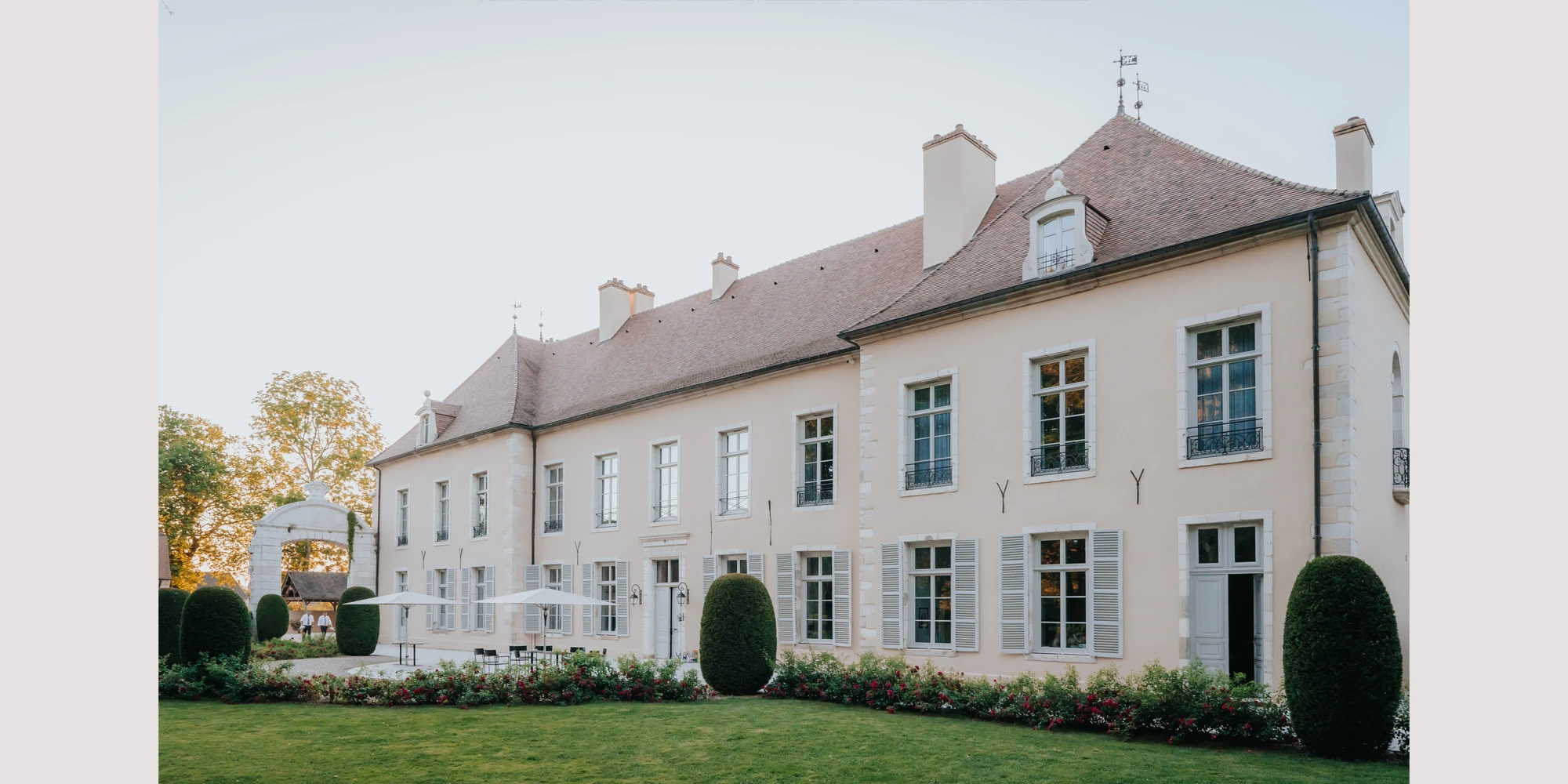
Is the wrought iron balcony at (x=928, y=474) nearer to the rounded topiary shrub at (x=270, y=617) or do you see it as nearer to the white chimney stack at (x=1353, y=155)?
the white chimney stack at (x=1353, y=155)

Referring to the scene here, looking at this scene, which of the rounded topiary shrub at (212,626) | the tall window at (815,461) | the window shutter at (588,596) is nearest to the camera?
the rounded topiary shrub at (212,626)

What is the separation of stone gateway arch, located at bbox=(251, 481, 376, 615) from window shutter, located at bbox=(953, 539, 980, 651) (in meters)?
20.5

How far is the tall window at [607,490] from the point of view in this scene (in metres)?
22.4

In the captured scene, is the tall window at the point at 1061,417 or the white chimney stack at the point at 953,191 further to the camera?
the white chimney stack at the point at 953,191

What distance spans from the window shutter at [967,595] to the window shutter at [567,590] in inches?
432

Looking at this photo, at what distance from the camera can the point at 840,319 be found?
61.4ft

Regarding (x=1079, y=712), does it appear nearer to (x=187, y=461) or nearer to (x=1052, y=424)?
(x=1052, y=424)

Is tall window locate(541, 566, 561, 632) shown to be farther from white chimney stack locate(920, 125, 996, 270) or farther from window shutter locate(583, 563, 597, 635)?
white chimney stack locate(920, 125, 996, 270)

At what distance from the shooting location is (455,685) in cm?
1334

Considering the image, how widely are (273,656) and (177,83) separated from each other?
1874 centimetres

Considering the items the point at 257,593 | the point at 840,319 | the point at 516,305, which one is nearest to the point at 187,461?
the point at 257,593

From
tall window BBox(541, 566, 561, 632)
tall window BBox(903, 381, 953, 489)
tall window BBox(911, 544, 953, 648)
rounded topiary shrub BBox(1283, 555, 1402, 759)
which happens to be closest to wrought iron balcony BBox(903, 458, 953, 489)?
tall window BBox(903, 381, 953, 489)

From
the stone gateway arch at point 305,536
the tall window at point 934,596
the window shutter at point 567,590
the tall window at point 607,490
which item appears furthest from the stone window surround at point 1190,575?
the stone gateway arch at point 305,536

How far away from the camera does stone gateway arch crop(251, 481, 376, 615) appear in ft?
93.4
